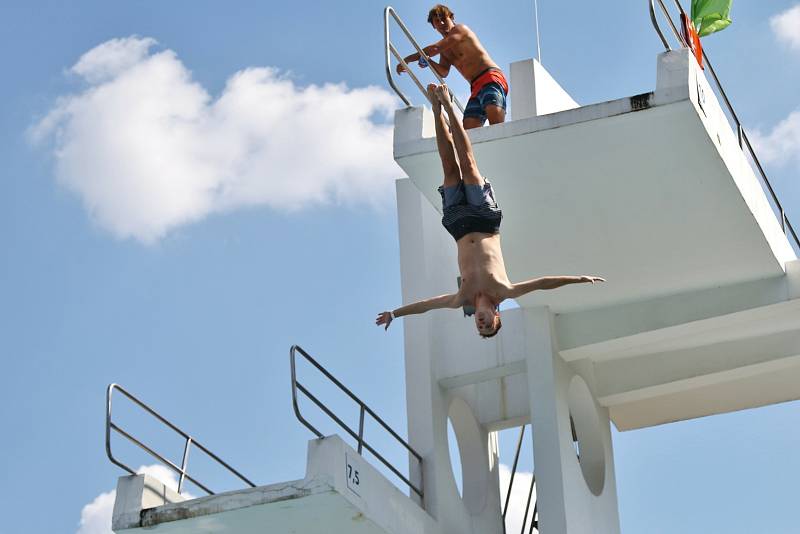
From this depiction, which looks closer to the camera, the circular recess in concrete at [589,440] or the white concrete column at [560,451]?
the white concrete column at [560,451]

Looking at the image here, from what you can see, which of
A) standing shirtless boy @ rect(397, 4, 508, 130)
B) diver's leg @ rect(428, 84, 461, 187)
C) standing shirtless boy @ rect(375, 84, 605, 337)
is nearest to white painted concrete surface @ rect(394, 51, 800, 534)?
standing shirtless boy @ rect(397, 4, 508, 130)

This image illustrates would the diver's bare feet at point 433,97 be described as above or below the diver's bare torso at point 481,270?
above

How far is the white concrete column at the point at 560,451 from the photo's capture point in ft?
55.5

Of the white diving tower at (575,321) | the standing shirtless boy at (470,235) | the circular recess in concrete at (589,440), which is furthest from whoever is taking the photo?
the circular recess in concrete at (589,440)

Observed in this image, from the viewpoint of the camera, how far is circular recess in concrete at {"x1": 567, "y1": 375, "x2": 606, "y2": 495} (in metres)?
19.0

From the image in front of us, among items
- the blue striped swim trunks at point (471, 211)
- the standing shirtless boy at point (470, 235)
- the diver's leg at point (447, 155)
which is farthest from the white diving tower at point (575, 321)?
the blue striped swim trunks at point (471, 211)

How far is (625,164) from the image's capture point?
583 inches

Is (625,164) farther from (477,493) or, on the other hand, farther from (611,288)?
(477,493)

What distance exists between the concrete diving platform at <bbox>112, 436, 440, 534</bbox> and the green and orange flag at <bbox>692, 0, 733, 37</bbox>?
5.83 metres

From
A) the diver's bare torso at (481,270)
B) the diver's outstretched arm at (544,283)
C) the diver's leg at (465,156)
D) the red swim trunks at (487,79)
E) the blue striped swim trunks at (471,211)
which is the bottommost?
the diver's outstretched arm at (544,283)

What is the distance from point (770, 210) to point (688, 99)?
3.14 metres

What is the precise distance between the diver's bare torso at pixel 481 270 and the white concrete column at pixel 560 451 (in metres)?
4.05

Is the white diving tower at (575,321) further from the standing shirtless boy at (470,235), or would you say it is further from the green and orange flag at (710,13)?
the green and orange flag at (710,13)

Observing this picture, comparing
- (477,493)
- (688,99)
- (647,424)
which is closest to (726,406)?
(647,424)
